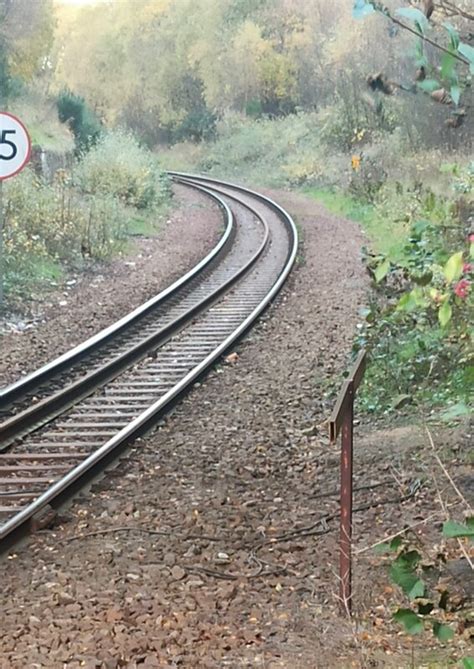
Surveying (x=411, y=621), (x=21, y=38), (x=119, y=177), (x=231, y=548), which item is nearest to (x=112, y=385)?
(x=231, y=548)

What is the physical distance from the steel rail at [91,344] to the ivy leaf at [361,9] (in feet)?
21.2

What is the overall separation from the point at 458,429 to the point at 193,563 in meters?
2.65

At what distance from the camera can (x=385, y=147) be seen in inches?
1083

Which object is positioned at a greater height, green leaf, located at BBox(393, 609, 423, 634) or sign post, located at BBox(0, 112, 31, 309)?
sign post, located at BBox(0, 112, 31, 309)

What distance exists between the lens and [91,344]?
1058 centimetres

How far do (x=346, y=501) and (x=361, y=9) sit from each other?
2625 mm

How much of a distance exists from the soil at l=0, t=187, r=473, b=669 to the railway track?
0.21 metres

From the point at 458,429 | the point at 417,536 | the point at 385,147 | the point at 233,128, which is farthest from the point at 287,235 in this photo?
the point at 233,128

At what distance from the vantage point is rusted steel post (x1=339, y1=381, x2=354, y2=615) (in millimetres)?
4430

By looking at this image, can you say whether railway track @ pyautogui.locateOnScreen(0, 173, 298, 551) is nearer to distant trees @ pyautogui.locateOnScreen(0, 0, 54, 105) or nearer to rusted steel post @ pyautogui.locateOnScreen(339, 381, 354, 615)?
rusted steel post @ pyautogui.locateOnScreen(339, 381, 354, 615)

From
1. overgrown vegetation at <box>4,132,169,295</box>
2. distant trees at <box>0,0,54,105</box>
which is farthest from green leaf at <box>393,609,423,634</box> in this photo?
distant trees at <box>0,0,54,105</box>

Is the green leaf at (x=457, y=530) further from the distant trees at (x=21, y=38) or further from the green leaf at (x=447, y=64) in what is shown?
the distant trees at (x=21, y=38)

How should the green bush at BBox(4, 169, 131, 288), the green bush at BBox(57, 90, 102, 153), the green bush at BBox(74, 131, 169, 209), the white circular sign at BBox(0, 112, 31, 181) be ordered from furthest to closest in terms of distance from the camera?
the green bush at BBox(57, 90, 102, 153)
the green bush at BBox(74, 131, 169, 209)
the green bush at BBox(4, 169, 131, 288)
the white circular sign at BBox(0, 112, 31, 181)

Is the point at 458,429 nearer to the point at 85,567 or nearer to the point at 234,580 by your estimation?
the point at 234,580
